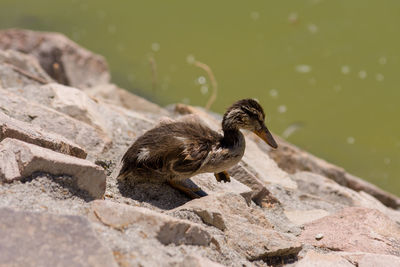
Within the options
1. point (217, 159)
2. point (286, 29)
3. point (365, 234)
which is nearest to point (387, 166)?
point (286, 29)

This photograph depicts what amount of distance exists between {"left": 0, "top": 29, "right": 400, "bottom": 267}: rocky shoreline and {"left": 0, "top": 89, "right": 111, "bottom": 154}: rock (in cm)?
1

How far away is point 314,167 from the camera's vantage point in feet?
26.8

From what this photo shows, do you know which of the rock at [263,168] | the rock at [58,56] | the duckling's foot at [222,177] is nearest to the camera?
the duckling's foot at [222,177]

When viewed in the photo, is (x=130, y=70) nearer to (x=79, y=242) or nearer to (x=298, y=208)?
(x=298, y=208)

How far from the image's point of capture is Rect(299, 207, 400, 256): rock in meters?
4.62

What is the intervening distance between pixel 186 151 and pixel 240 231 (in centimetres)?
80

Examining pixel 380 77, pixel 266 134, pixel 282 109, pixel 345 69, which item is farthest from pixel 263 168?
pixel 380 77

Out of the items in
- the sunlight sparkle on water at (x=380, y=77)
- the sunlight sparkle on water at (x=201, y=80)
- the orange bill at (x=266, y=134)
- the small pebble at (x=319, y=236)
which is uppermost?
the sunlight sparkle on water at (x=380, y=77)

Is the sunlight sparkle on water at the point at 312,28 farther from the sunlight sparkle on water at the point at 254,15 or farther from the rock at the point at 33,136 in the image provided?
the rock at the point at 33,136

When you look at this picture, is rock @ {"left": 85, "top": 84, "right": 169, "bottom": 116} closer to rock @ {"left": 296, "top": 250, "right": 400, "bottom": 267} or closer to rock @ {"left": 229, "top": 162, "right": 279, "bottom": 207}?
rock @ {"left": 229, "top": 162, "right": 279, "bottom": 207}

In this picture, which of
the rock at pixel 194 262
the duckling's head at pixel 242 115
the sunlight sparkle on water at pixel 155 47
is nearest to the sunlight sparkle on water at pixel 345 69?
the sunlight sparkle on water at pixel 155 47

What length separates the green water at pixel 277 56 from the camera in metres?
10.9

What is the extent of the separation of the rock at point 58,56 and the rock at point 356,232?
652 cm

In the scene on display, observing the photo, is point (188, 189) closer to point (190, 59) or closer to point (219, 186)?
point (219, 186)
